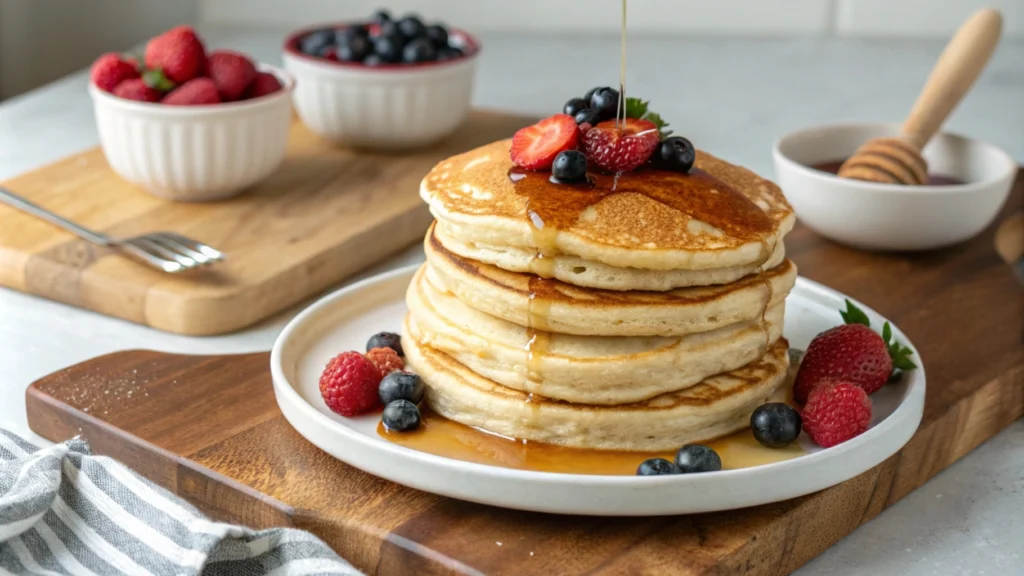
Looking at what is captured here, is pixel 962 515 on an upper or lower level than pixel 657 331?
lower

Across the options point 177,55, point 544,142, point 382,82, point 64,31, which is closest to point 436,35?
point 382,82

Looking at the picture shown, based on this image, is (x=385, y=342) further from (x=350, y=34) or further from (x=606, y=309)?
(x=350, y=34)

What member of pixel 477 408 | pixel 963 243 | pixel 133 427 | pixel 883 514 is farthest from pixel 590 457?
pixel 963 243

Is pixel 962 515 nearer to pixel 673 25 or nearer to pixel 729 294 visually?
pixel 729 294

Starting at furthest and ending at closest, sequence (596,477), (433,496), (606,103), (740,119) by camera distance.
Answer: (740,119) < (606,103) < (433,496) < (596,477)

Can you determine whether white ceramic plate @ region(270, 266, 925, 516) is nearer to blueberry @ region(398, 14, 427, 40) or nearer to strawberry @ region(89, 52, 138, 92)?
strawberry @ region(89, 52, 138, 92)

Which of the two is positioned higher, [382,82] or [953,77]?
[953,77]
